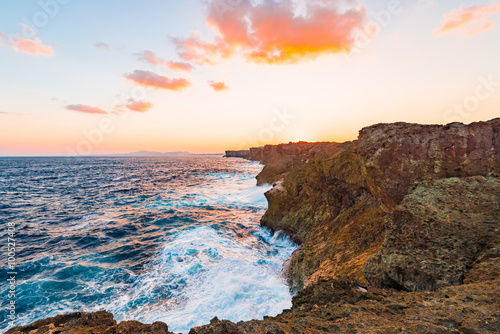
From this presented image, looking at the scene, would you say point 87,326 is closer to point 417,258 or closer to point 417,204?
point 417,258

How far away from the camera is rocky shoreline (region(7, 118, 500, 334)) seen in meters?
3.03

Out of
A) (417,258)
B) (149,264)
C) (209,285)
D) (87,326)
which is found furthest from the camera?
(149,264)

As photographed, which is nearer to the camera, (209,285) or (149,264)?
(209,285)

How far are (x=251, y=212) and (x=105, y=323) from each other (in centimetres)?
1971

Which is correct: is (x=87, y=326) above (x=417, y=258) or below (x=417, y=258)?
below

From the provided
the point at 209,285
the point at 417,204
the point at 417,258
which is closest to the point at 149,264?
the point at 209,285

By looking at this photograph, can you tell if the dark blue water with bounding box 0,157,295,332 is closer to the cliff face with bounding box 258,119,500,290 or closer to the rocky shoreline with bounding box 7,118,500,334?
the cliff face with bounding box 258,119,500,290

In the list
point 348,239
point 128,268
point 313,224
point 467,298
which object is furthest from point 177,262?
point 467,298

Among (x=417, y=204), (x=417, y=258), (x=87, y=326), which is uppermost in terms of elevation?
(x=417, y=204)

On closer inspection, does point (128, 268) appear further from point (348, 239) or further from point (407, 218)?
point (407, 218)

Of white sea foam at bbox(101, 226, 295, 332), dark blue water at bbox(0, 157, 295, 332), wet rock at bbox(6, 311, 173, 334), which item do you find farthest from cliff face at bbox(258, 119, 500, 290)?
wet rock at bbox(6, 311, 173, 334)

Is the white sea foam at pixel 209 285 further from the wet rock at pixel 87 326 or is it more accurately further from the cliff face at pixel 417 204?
the wet rock at pixel 87 326

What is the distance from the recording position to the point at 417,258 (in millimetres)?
4328

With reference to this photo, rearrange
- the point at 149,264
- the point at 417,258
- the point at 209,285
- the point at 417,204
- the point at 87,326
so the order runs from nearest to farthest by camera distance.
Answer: the point at 87,326, the point at 417,258, the point at 417,204, the point at 209,285, the point at 149,264
